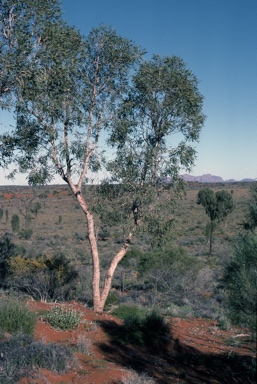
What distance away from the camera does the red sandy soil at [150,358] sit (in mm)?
7203

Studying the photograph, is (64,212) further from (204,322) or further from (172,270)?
(204,322)

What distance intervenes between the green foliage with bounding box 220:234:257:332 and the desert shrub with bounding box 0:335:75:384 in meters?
3.06

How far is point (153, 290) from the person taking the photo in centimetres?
1930

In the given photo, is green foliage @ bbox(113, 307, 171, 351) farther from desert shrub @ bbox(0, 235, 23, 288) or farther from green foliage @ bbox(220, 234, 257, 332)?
desert shrub @ bbox(0, 235, 23, 288)

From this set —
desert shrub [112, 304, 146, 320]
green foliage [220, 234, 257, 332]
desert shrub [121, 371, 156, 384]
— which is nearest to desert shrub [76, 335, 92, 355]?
desert shrub [121, 371, 156, 384]

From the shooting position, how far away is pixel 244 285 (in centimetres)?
636

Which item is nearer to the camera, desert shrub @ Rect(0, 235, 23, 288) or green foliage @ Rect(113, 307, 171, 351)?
green foliage @ Rect(113, 307, 171, 351)

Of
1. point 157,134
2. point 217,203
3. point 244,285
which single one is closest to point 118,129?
point 157,134

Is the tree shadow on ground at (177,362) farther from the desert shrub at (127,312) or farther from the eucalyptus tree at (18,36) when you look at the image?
the eucalyptus tree at (18,36)

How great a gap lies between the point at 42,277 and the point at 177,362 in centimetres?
795

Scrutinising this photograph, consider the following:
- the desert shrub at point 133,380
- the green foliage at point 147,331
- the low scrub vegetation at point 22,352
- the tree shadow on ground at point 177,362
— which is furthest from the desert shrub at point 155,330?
the desert shrub at point 133,380

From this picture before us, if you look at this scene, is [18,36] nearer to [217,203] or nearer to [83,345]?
[83,345]

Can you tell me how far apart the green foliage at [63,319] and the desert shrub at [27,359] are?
2.04 meters

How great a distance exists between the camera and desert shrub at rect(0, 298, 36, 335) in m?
8.72
